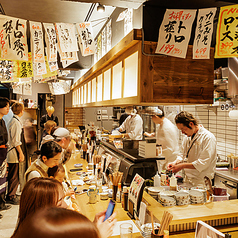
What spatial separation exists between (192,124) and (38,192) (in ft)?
8.81

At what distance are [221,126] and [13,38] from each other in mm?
4123

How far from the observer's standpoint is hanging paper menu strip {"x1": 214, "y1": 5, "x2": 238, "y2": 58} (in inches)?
81.0

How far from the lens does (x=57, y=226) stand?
0.63 metres

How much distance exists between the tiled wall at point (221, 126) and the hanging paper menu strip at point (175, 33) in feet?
9.06

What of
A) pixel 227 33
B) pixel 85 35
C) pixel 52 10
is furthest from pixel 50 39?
pixel 227 33

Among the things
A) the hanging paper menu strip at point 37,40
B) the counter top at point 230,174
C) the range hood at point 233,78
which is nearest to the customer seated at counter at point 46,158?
the hanging paper menu strip at point 37,40

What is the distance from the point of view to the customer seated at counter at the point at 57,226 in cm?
62

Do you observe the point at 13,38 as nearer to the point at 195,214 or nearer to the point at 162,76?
the point at 162,76

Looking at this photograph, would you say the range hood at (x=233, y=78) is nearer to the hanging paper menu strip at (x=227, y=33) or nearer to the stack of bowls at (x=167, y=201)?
the hanging paper menu strip at (x=227, y=33)

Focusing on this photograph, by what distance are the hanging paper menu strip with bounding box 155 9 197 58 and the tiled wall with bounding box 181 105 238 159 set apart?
276 centimetres

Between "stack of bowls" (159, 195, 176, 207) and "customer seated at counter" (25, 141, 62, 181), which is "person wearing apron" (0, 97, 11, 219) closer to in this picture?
"customer seated at counter" (25, 141, 62, 181)

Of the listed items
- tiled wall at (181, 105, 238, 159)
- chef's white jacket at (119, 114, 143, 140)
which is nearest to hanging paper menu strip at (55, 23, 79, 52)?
tiled wall at (181, 105, 238, 159)

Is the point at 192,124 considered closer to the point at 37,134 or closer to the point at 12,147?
the point at 12,147

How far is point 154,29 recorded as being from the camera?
7.46ft
